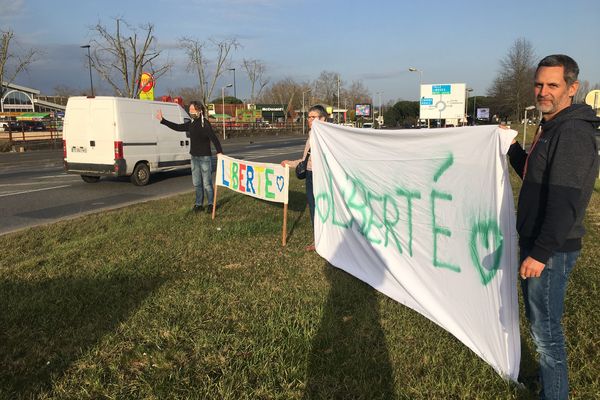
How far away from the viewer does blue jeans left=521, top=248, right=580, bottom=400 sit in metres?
2.30

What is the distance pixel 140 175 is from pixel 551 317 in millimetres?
11351

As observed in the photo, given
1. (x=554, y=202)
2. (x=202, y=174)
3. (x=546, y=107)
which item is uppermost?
(x=546, y=107)

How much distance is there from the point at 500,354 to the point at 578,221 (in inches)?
40.2

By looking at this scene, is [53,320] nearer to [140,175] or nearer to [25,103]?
[140,175]

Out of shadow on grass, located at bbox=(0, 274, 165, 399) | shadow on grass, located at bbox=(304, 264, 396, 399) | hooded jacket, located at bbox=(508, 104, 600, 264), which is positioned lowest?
shadow on grass, located at bbox=(304, 264, 396, 399)

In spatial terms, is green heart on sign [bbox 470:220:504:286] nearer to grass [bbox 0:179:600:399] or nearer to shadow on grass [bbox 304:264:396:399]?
grass [bbox 0:179:600:399]

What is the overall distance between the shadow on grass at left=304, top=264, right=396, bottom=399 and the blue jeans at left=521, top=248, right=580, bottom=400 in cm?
88

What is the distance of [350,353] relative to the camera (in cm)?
318

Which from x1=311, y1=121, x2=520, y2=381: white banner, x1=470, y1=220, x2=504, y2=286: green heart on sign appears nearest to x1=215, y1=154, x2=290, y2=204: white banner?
x1=311, y1=121, x2=520, y2=381: white banner

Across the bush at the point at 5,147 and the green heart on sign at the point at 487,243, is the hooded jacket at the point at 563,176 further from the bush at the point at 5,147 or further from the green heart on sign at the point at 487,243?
the bush at the point at 5,147

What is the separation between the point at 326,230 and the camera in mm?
5117

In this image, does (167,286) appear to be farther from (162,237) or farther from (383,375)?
(383,375)

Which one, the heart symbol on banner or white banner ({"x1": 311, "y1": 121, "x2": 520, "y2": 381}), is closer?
white banner ({"x1": 311, "y1": 121, "x2": 520, "y2": 381})

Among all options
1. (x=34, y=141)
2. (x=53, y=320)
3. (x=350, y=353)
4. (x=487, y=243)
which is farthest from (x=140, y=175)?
(x=34, y=141)
